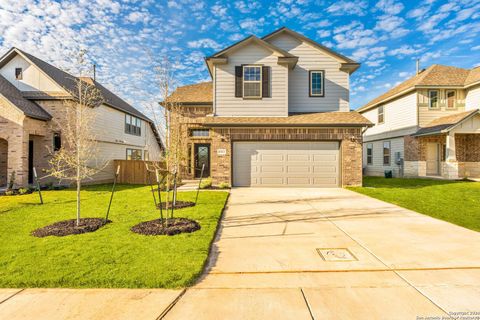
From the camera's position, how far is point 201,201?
909cm

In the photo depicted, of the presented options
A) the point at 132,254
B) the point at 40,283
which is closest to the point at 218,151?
the point at 132,254

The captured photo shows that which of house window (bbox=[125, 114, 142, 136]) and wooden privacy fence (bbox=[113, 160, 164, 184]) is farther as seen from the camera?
house window (bbox=[125, 114, 142, 136])

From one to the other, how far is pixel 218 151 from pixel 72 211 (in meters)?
6.92

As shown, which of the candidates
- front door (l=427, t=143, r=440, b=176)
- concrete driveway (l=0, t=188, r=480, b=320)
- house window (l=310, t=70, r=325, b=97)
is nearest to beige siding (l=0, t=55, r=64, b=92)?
house window (l=310, t=70, r=325, b=97)

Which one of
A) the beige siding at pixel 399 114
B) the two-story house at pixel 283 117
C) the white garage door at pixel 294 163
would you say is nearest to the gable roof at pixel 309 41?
the two-story house at pixel 283 117

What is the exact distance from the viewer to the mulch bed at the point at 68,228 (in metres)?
5.39

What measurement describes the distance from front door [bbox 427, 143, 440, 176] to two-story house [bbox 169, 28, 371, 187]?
9449 millimetres

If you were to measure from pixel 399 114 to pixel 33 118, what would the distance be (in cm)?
2452

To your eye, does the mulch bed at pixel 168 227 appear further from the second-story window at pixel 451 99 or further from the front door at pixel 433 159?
the second-story window at pixel 451 99

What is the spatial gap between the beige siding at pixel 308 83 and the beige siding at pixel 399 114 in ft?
24.4

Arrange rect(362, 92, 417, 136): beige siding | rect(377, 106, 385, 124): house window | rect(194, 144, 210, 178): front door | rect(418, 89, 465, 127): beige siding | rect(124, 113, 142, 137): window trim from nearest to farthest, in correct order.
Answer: rect(194, 144, 210, 178): front door < rect(418, 89, 465, 127): beige siding < rect(362, 92, 417, 136): beige siding < rect(124, 113, 142, 137): window trim < rect(377, 106, 385, 124): house window

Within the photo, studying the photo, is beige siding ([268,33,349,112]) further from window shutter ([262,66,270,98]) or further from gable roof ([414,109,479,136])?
gable roof ([414,109,479,136])

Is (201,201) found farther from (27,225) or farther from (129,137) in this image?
(129,137)

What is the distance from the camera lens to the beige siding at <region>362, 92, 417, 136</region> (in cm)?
1806
